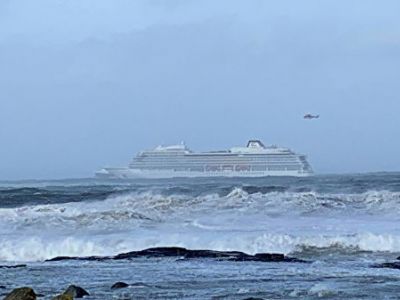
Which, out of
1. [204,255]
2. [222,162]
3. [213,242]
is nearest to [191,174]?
[222,162]

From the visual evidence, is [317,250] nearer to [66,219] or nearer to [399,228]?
[399,228]

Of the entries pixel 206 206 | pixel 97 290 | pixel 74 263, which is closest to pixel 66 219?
pixel 206 206

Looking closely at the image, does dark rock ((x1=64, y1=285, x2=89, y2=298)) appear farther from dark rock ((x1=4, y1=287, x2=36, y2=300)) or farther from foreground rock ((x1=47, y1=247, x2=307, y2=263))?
foreground rock ((x1=47, y1=247, x2=307, y2=263))

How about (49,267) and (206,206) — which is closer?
(49,267)

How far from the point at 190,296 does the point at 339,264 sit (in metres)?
5.60

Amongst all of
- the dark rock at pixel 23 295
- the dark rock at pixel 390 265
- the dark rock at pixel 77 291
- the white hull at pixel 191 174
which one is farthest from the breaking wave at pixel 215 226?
the white hull at pixel 191 174

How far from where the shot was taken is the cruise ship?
3391 inches

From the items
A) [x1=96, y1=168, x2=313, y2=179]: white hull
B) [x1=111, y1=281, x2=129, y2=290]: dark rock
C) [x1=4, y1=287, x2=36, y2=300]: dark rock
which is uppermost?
[x1=96, y1=168, x2=313, y2=179]: white hull

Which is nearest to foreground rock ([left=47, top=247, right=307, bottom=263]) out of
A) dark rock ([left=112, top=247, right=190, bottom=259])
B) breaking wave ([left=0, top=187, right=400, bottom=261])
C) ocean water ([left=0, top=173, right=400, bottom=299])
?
dark rock ([left=112, top=247, right=190, bottom=259])

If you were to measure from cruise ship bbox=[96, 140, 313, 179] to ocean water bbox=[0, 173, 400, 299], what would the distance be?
43.7m

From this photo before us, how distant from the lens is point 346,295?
13172mm

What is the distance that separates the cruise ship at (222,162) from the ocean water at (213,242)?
43.7m

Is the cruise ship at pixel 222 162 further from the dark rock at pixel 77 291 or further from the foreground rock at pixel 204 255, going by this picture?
the dark rock at pixel 77 291

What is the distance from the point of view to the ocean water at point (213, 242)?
47.0 ft
